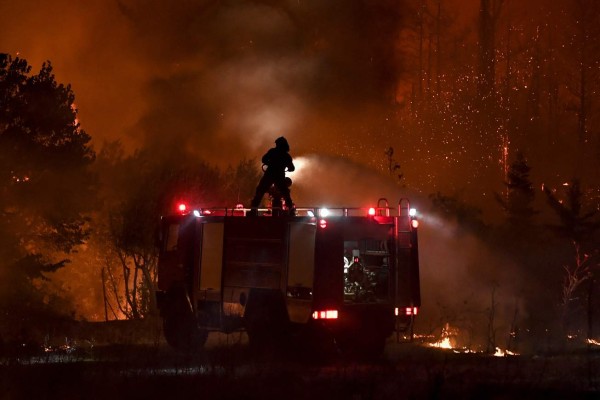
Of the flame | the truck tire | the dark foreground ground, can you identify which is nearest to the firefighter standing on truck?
the truck tire

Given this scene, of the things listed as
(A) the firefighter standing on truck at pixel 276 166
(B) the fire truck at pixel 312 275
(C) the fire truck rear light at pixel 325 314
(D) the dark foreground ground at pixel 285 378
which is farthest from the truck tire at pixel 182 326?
(C) the fire truck rear light at pixel 325 314

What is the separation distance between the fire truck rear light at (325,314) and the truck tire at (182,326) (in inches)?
148

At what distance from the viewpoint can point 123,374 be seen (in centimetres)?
1289

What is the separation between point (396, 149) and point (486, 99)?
11.8 meters

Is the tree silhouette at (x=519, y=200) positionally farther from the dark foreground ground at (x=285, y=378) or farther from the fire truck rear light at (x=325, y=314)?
the fire truck rear light at (x=325, y=314)

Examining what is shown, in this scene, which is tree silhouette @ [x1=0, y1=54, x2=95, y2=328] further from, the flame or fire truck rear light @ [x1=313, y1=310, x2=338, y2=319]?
fire truck rear light @ [x1=313, y1=310, x2=338, y2=319]

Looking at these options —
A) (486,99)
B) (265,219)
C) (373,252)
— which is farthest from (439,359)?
(486,99)

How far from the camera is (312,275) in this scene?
15.5 meters

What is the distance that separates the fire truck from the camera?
1560 cm

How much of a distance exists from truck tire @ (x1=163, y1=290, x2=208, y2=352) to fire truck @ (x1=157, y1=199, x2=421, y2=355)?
1.78 feet

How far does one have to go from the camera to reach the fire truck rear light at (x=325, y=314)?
15.3 m

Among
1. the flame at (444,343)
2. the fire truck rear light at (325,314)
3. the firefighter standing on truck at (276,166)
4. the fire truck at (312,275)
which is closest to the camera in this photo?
the fire truck rear light at (325,314)

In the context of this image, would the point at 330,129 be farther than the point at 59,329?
Yes

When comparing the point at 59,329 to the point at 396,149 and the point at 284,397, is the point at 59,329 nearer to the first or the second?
the point at 284,397
